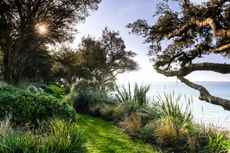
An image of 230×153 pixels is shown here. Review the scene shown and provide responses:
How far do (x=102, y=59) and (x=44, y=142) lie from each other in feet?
124

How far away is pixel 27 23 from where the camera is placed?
25719mm

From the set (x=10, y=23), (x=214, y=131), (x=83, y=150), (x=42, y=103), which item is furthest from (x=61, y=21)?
(x=83, y=150)

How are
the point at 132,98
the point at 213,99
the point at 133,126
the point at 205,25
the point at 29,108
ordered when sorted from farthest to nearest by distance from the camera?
the point at 132,98 < the point at 133,126 < the point at 205,25 < the point at 29,108 < the point at 213,99

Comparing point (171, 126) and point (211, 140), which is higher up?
point (171, 126)

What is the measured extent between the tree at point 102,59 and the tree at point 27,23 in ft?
40.3

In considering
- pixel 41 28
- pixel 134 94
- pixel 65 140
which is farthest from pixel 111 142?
pixel 41 28

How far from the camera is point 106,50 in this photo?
47281 millimetres

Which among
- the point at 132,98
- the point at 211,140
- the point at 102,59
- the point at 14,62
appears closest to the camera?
the point at 211,140

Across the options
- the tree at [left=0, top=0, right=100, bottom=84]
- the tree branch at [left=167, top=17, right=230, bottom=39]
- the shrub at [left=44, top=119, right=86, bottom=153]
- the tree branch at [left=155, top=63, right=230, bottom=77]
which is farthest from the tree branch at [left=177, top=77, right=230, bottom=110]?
the tree at [left=0, top=0, right=100, bottom=84]

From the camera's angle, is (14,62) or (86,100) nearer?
(86,100)

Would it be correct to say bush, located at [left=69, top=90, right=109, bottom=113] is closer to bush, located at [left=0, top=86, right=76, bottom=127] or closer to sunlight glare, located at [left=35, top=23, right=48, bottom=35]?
sunlight glare, located at [left=35, top=23, right=48, bottom=35]

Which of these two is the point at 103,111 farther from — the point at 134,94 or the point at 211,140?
the point at 211,140

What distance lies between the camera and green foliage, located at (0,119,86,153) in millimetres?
6279

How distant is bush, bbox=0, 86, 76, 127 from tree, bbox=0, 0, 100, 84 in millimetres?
15400
